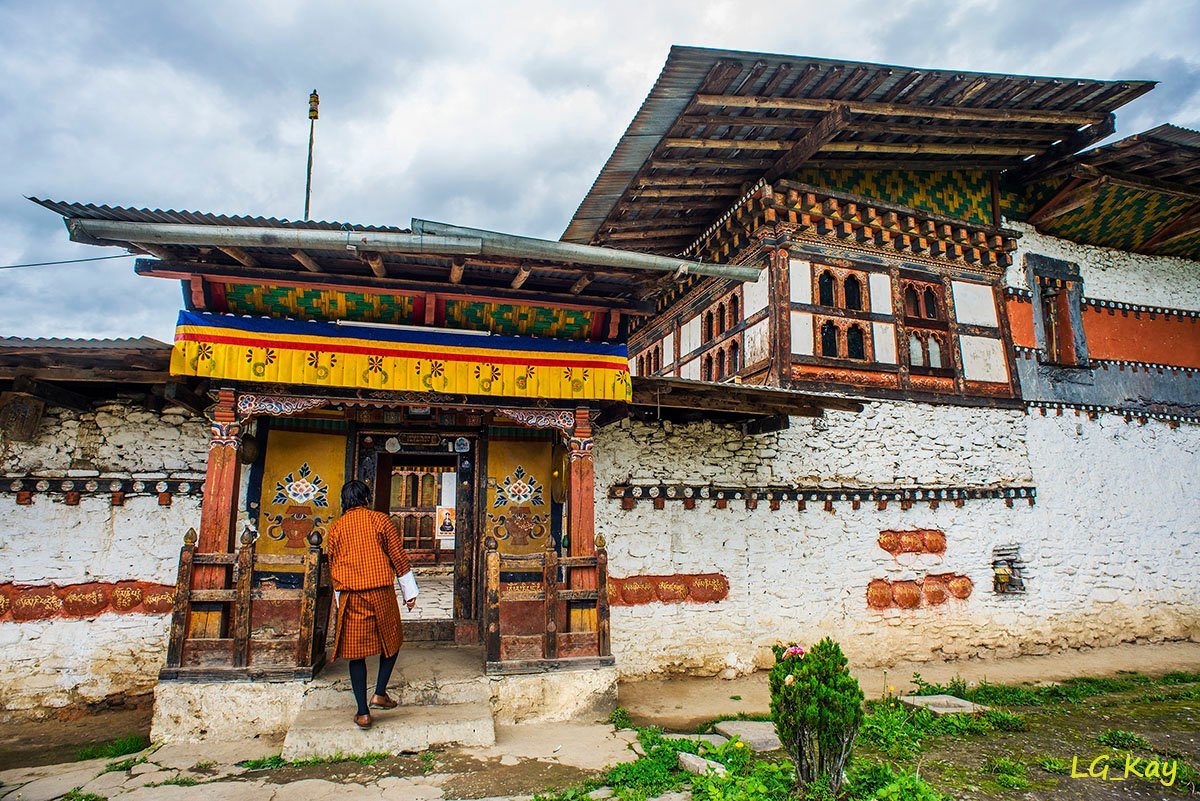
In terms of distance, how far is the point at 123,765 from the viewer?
449cm

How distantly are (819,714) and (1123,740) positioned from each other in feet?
12.2

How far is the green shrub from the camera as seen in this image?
3.68 m

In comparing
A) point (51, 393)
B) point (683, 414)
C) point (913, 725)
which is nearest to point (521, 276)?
point (683, 414)

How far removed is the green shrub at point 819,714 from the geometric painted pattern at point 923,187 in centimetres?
722

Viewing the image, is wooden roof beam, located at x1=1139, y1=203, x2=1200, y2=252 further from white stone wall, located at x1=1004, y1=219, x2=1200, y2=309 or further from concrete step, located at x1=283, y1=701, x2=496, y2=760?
concrete step, located at x1=283, y1=701, x2=496, y2=760

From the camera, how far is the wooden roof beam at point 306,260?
17.3 feet

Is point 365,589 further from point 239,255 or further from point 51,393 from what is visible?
point 51,393

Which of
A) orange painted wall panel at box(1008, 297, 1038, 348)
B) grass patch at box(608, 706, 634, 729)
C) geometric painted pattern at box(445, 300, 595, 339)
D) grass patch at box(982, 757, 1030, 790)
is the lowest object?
grass patch at box(982, 757, 1030, 790)

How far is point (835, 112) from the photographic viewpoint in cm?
789

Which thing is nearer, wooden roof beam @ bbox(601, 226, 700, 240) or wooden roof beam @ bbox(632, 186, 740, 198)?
wooden roof beam @ bbox(632, 186, 740, 198)

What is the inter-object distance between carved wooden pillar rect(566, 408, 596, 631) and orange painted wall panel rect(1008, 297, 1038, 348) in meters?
7.69

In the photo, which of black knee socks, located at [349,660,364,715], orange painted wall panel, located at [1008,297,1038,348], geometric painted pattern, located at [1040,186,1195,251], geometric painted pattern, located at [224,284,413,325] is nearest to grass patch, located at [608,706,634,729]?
black knee socks, located at [349,660,364,715]

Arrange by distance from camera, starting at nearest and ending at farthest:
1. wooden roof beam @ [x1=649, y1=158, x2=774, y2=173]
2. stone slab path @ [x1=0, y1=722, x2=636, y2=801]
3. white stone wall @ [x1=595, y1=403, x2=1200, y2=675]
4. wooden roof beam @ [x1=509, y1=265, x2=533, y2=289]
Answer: stone slab path @ [x1=0, y1=722, x2=636, y2=801], wooden roof beam @ [x1=509, y1=265, x2=533, y2=289], white stone wall @ [x1=595, y1=403, x2=1200, y2=675], wooden roof beam @ [x1=649, y1=158, x2=774, y2=173]

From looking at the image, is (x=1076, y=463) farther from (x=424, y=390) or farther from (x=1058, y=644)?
(x=424, y=390)
